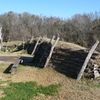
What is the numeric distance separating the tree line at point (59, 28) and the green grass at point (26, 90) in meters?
16.4

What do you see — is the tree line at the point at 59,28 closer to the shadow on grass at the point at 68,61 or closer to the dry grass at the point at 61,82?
the shadow on grass at the point at 68,61

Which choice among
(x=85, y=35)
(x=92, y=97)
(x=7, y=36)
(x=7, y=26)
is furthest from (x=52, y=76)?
(x=7, y=26)

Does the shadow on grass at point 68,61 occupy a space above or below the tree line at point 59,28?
above

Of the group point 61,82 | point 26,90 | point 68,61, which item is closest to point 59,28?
point 68,61

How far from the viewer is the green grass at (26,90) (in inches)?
488

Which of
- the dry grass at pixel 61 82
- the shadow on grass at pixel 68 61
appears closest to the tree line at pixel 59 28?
the shadow on grass at pixel 68 61

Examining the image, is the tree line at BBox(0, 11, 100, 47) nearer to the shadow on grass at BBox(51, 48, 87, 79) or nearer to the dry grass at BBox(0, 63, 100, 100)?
the shadow on grass at BBox(51, 48, 87, 79)

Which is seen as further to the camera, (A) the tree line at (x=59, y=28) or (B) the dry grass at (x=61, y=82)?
(A) the tree line at (x=59, y=28)

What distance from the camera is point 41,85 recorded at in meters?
14.5

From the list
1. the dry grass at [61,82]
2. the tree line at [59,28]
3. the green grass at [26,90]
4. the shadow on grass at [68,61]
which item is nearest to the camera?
the green grass at [26,90]

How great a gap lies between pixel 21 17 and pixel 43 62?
6139 centimetres

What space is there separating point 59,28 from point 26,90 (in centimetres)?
3709

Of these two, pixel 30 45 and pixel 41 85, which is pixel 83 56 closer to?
pixel 41 85

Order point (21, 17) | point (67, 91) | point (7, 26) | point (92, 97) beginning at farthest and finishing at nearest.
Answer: point (21, 17), point (7, 26), point (67, 91), point (92, 97)
